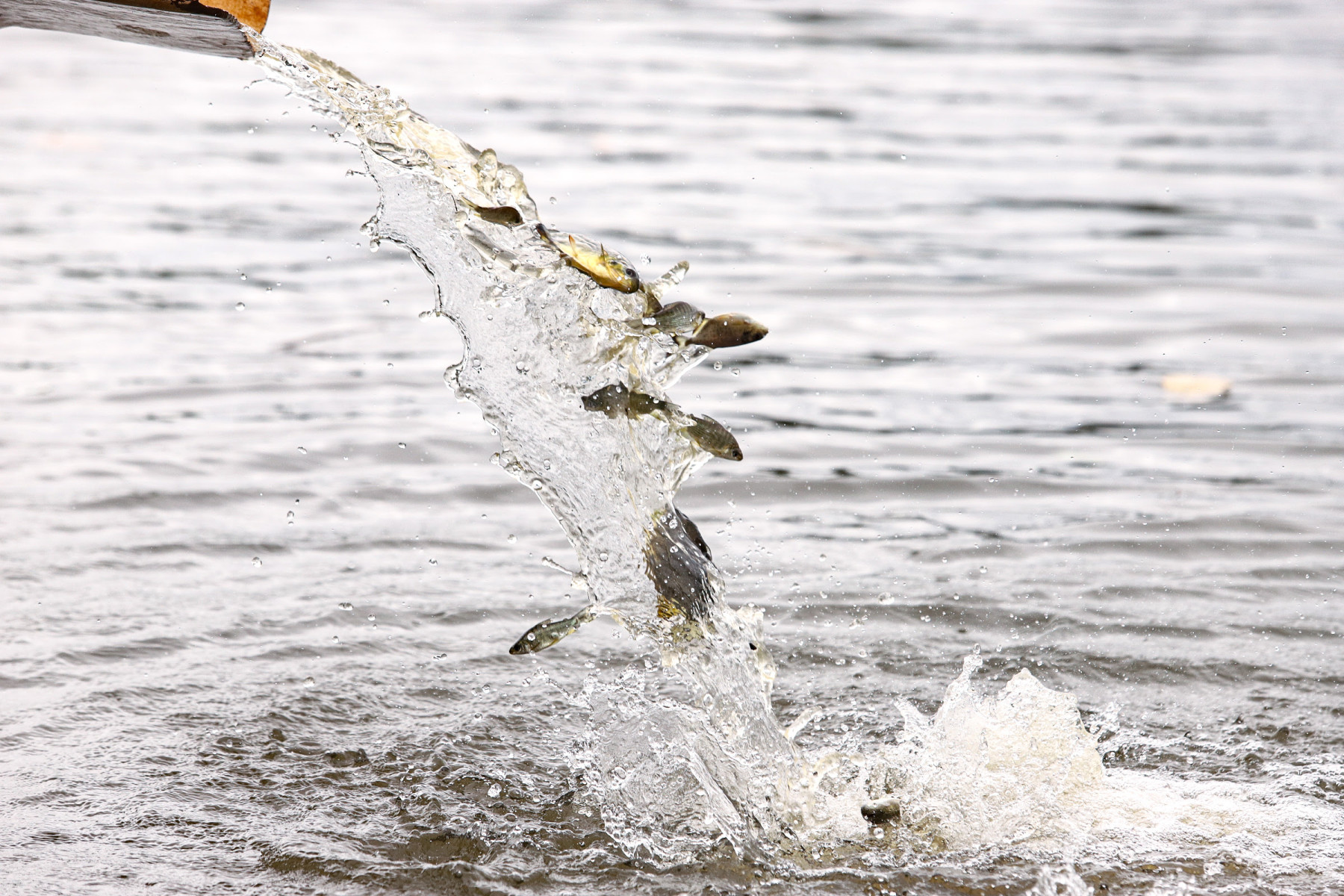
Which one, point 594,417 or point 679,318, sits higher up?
point 679,318

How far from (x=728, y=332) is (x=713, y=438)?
248 millimetres

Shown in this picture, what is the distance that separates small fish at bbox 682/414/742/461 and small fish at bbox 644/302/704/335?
15 centimetres

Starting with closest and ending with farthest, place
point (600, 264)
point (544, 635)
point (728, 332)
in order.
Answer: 1. point (728, 332)
2. point (600, 264)
3. point (544, 635)

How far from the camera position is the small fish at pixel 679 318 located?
8.16 ft

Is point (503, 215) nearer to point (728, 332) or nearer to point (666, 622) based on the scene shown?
point (728, 332)

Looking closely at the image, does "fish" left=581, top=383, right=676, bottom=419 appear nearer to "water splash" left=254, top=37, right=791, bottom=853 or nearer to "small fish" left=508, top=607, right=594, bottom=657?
"water splash" left=254, top=37, right=791, bottom=853

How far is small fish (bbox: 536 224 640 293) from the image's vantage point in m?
2.48

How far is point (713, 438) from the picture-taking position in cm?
255

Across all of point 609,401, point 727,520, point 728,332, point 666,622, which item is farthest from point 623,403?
point 727,520

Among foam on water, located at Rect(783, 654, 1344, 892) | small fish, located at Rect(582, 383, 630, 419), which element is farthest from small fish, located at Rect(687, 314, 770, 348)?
foam on water, located at Rect(783, 654, 1344, 892)

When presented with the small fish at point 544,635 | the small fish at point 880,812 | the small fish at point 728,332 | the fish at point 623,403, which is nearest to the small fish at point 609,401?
the fish at point 623,403

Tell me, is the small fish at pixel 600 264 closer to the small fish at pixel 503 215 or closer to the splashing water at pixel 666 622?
the small fish at pixel 503 215

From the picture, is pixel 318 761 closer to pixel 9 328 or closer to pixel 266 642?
pixel 266 642

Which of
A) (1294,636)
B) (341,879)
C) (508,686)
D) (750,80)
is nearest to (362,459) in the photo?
(508,686)
